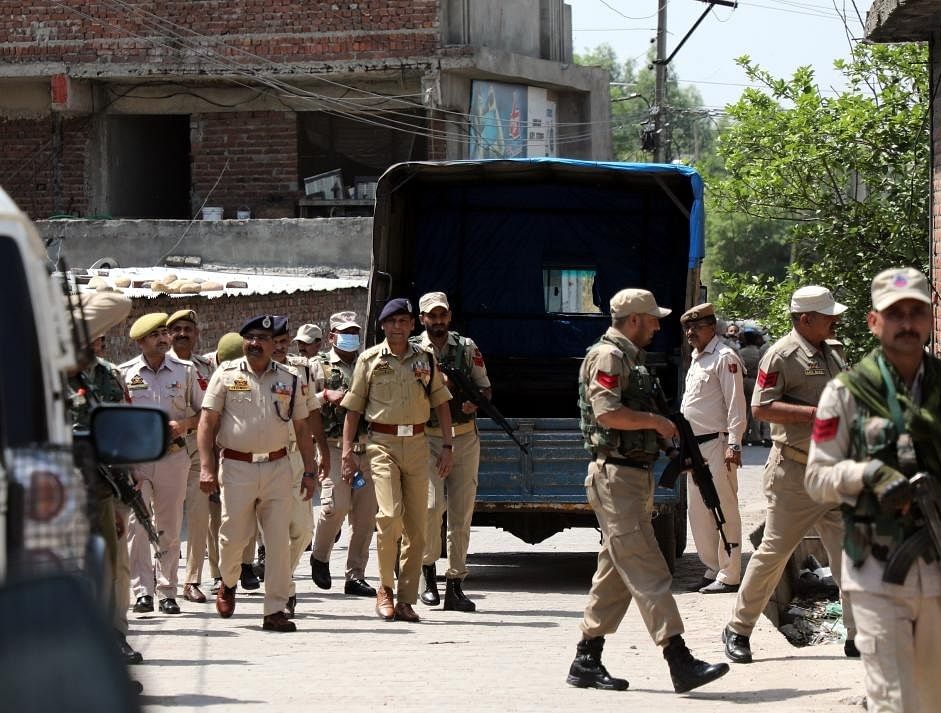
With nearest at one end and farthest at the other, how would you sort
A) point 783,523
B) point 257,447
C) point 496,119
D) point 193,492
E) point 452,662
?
point 783,523 → point 452,662 → point 257,447 → point 193,492 → point 496,119

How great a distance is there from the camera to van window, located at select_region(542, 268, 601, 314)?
14328mm

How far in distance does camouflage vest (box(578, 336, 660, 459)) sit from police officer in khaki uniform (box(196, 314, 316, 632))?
2454 mm

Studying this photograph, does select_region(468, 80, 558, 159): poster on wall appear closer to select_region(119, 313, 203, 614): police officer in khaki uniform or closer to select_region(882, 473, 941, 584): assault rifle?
select_region(119, 313, 203, 614): police officer in khaki uniform

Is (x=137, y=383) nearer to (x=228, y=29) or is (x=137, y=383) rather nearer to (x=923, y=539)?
(x=923, y=539)

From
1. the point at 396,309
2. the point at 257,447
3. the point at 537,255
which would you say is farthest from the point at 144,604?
the point at 537,255

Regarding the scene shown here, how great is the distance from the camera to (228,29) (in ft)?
86.4

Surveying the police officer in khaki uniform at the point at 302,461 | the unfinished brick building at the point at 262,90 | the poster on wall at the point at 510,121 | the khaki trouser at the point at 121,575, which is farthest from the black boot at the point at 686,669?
the poster on wall at the point at 510,121

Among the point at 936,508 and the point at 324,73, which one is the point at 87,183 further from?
the point at 936,508

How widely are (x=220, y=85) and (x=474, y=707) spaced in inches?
820

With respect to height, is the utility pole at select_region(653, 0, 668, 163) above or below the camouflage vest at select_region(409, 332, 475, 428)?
above

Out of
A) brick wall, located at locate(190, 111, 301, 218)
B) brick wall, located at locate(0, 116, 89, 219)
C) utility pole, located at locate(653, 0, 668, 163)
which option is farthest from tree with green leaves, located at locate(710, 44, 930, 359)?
utility pole, located at locate(653, 0, 668, 163)

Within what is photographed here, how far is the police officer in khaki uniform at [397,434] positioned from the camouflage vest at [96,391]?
1.88 meters

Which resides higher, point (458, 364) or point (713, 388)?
point (458, 364)

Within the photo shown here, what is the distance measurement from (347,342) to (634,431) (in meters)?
4.46
